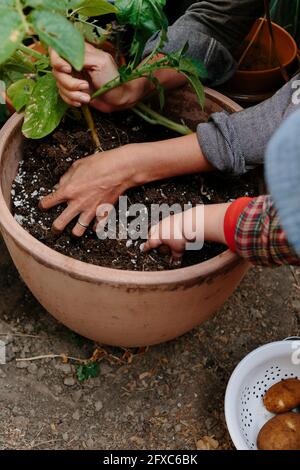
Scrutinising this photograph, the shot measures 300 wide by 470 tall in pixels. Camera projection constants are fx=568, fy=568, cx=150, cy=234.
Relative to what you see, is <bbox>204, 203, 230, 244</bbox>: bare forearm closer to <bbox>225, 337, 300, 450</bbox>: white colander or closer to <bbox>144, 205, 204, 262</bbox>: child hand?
<bbox>144, 205, 204, 262</bbox>: child hand

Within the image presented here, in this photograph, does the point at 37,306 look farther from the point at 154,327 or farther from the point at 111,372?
the point at 154,327

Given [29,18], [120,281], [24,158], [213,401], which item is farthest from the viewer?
[213,401]

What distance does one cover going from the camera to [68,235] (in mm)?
979

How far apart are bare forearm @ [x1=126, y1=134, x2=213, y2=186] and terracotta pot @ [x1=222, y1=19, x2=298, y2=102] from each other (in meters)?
0.54

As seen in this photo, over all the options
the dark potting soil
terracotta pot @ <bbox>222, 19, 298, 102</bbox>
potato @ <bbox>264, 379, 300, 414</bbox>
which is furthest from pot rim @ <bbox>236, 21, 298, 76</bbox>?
potato @ <bbox>264, 379, 300, 414</bbox>

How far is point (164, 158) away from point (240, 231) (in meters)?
0.22

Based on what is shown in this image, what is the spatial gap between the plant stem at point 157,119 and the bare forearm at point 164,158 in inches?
2.8

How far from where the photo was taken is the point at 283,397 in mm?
1073

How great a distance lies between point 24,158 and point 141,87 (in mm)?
258

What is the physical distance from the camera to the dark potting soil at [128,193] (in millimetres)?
959

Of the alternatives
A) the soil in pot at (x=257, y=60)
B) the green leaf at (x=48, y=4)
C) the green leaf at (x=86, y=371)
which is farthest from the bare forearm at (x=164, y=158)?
the soil in pot at (x=257, y=60)

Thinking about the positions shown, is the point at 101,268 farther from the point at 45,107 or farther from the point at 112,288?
the point at 45,107

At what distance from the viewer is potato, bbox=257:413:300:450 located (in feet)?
3.29

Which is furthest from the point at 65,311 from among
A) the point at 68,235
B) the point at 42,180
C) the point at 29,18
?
the point at 29,18
